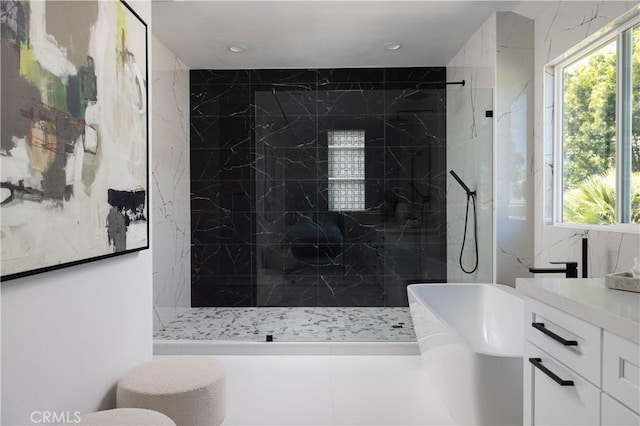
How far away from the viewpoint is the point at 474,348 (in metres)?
1.94

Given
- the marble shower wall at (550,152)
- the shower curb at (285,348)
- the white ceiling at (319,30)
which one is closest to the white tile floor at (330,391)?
the shower curb at (285,348)

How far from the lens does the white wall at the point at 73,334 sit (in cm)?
118

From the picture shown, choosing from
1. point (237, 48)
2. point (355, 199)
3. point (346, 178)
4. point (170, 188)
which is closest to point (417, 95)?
point (346, 178)

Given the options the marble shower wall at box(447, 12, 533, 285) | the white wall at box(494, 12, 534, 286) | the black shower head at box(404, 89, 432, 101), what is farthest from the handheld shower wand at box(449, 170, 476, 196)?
the black shower head at box(404, 89, 432, 101)

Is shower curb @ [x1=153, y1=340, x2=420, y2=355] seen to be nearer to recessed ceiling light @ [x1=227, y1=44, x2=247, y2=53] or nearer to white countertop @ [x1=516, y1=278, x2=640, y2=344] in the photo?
white countertop @ [x1=516, y1=278, x2=640, y2=344]

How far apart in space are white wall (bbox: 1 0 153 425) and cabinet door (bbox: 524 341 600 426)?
5.36ft

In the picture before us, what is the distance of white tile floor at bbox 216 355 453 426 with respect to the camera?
2.29m

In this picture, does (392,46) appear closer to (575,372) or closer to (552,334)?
(552,334)

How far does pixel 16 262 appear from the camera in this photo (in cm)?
115

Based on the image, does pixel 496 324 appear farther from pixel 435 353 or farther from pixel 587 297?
pixel 587 297

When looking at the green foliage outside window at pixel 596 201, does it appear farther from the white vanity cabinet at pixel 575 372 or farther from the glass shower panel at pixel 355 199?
the white vanity cabinet at pixel 575 372

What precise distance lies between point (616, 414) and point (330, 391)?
188 centimetres

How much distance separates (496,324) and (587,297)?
1859 millimetres

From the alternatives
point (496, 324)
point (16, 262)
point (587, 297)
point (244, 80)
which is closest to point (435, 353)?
point (496, 324)
